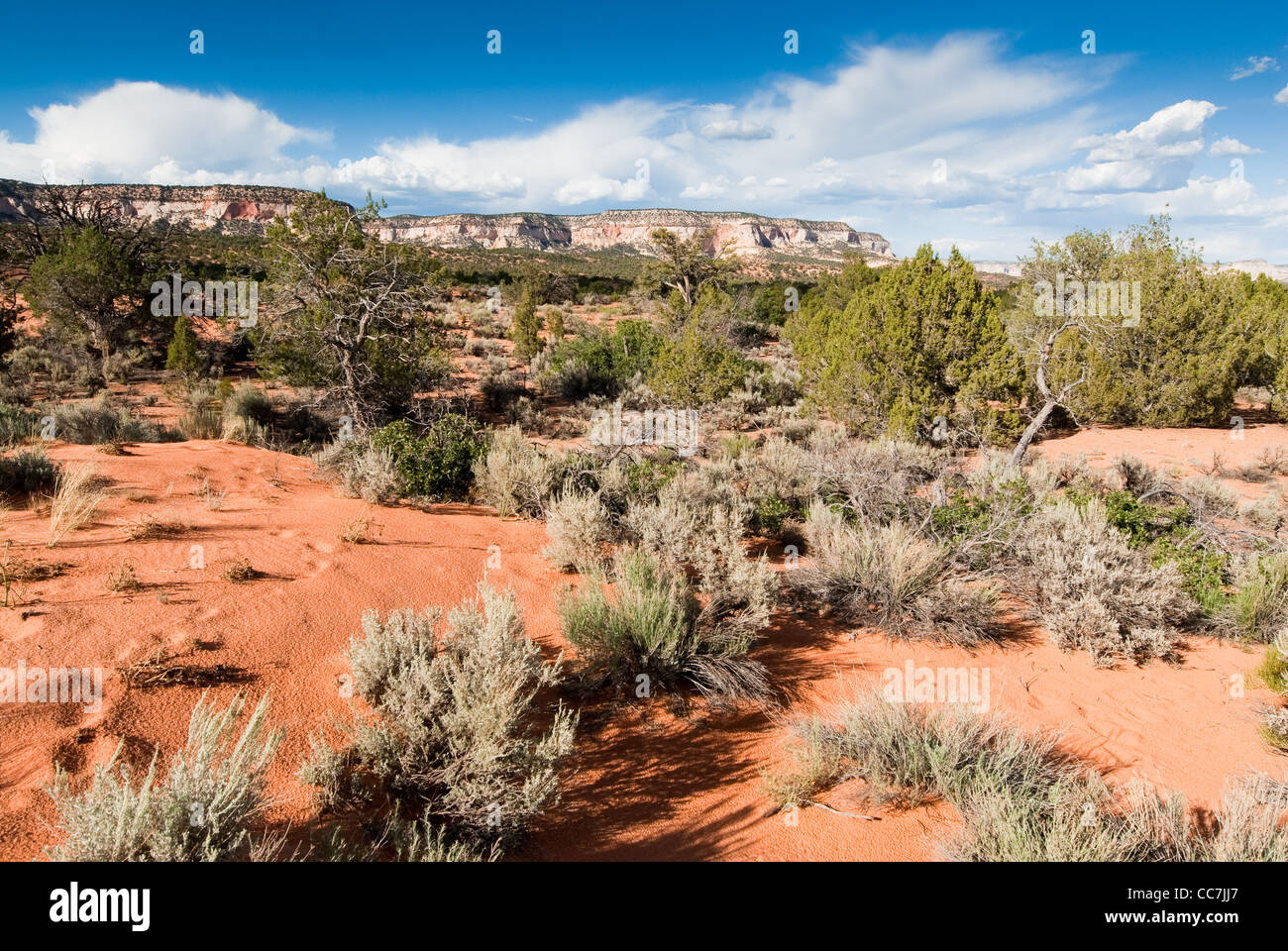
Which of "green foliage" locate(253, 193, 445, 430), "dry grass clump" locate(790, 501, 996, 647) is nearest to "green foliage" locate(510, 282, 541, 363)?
"green foliage" locate(253, 193, 445, 430)

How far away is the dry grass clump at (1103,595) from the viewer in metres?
5.25

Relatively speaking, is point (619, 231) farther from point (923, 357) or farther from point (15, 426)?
point (15, 426)

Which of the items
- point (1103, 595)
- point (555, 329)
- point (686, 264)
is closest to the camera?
point (1103, 595)

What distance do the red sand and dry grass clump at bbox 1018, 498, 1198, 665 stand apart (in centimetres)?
19

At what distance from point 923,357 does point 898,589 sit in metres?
8.83

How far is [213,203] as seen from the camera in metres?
56.3

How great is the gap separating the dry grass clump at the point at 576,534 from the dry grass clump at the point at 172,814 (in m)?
3.70

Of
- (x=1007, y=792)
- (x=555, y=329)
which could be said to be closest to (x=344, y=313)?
(x=1007, y=792)

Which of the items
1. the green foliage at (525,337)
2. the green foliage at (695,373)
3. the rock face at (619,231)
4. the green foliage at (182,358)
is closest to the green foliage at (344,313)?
the green foliage at (182,358)

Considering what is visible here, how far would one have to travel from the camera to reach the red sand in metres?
3.05

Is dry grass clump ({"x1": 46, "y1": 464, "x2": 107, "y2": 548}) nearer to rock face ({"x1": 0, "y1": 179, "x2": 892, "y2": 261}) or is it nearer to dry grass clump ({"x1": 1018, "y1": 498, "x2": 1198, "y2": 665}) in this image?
dry grass clump ({"x1": 1018, "y1": 498, "x2": 1198, "y2": 665})
